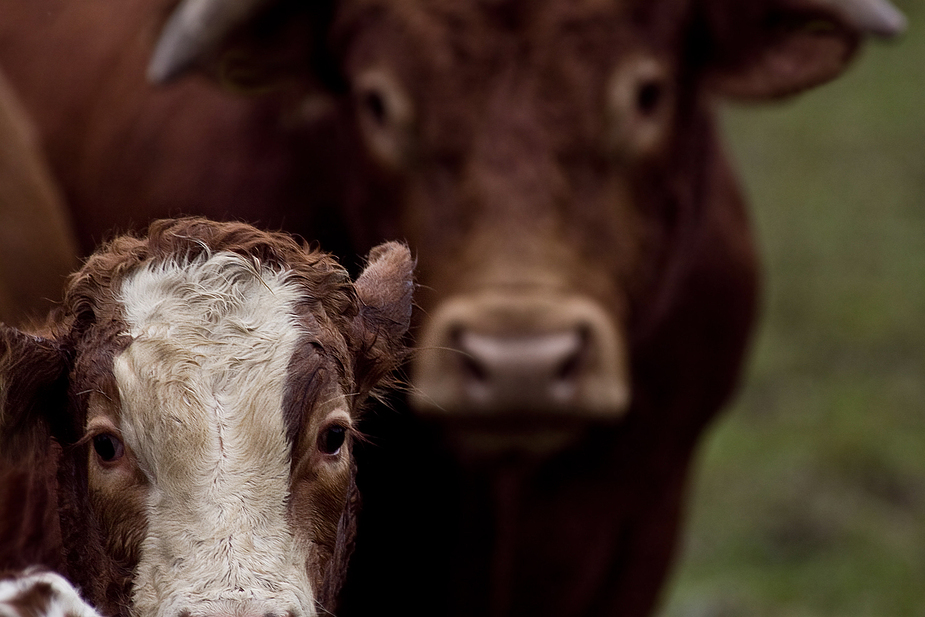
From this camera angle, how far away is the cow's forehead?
1.21m

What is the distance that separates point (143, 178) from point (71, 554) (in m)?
2.22

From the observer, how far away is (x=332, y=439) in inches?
50.4

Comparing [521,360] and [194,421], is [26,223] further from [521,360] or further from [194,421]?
[194,421]

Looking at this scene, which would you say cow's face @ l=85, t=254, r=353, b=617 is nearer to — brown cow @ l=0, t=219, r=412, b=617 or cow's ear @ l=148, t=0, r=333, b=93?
brown cow @ l=0, t=219, r=412, b=617

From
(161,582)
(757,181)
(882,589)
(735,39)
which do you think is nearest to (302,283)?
(161,582)

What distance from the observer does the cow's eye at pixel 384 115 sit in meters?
3.01

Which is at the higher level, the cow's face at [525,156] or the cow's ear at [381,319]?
the cow's ear at [381,319]

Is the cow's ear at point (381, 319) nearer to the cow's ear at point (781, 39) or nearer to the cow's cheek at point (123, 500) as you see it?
the cow's cheek at point (123, 500)

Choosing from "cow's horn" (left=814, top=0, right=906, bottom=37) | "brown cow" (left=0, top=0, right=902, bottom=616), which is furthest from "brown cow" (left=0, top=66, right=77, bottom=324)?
"cow's horn" (left=814, top=0, right=906, bottom=37)

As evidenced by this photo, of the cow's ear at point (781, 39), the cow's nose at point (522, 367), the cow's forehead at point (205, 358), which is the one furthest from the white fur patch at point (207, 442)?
the cow's ear at point (781, 39)

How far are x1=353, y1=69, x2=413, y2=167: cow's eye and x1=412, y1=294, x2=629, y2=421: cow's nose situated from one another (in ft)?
1.45

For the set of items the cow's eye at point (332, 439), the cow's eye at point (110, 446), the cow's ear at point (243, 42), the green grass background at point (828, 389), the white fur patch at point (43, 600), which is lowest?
the green grass background at point (828, 389)

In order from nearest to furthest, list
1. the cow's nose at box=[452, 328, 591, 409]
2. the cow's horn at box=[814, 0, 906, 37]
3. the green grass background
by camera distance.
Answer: the cow's nose at box=[452, 328, 591, 409] < the cow's horn at box=[814, 0, 906, 37] < the green grass background

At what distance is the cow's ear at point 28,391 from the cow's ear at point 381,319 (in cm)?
28
